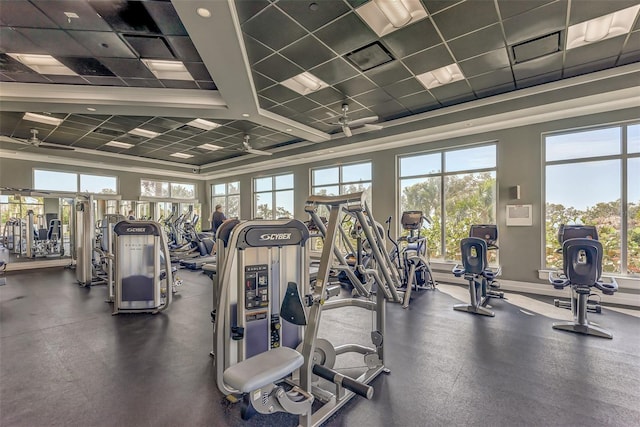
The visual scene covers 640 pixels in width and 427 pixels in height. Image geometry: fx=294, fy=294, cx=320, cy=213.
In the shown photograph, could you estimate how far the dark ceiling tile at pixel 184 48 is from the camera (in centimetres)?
380

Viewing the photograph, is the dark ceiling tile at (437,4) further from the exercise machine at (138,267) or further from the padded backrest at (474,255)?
the exercise machine at (138,267)

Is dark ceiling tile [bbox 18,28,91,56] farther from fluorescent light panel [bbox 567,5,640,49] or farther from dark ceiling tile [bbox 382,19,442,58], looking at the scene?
fluorescent light panel [bbox 567,5,640,49]

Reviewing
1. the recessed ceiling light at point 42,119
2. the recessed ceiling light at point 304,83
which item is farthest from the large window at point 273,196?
the recessed ceiling light at point 42,119

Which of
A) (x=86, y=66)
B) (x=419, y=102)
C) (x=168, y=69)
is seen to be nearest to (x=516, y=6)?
(x=419, y=102)

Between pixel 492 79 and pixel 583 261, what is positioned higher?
pixel 492 79

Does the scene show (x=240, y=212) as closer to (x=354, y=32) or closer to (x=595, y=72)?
(x=354, y=32)

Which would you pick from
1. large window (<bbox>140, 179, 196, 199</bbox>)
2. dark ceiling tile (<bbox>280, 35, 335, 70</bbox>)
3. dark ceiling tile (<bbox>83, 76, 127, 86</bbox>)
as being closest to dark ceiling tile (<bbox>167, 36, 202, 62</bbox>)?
dark ceiling tile (<bbox>280, 35, 335, 70</bbox>)

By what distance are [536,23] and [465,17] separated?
35.8 inches

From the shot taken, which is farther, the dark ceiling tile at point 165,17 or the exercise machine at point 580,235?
the exercise machine at point 580,235

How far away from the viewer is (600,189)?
5141 mm

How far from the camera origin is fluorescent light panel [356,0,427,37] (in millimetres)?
3246

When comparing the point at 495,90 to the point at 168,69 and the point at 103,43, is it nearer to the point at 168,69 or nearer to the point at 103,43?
the point at 168,69

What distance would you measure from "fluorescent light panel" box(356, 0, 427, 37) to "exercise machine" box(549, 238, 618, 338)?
3.33 meters

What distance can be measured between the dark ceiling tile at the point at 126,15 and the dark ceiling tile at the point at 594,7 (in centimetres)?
475
